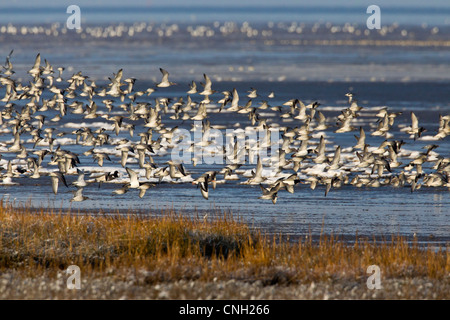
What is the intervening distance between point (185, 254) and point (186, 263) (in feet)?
2.83

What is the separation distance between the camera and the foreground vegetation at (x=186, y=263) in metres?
13.9

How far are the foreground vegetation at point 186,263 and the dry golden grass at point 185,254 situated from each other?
0.05 ft

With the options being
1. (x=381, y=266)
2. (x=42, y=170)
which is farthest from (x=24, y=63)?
(x=381, y=266)

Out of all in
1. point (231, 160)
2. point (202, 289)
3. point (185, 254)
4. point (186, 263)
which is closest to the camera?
point (202, 289)

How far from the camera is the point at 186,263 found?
50.1 ft

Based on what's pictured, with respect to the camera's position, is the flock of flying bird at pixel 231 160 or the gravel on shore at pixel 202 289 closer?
the gravel on shore at pixel 202 289

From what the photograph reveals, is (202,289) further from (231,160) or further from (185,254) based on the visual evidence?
(231,160)

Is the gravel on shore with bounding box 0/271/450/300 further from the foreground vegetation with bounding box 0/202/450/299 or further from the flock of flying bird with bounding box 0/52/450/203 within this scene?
the flock of flying bird with bounding box 0/52/450/203

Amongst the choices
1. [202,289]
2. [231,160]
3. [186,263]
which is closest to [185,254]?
[186,263]

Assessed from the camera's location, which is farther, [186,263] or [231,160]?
[231,160]

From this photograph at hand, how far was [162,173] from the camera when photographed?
25156mm

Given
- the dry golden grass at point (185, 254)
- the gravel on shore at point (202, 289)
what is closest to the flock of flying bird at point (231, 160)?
the dry golden grass at point (185, 254)

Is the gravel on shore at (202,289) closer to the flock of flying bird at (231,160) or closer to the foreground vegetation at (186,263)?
the foreground vegetation at (186,263)
